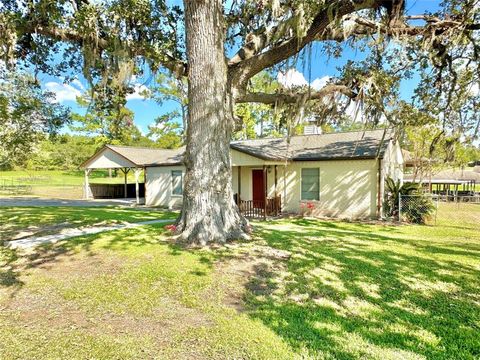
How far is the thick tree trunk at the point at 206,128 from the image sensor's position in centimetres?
691

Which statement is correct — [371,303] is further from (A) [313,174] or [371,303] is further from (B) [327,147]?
(B) [327,147]

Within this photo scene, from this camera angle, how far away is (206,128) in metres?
6.97

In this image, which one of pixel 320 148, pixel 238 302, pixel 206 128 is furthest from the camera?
pixel 320 148

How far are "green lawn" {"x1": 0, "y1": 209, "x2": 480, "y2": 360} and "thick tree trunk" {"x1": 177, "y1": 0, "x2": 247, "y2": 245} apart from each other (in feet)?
2.59

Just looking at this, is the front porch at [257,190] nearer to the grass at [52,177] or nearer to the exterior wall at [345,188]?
the exterior wall at [345,188]

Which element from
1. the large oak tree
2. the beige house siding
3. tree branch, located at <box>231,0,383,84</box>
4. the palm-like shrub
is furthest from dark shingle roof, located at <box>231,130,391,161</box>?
tree branch, located at <box>231,0,383,84</box>

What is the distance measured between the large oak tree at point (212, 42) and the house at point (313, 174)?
180 inches

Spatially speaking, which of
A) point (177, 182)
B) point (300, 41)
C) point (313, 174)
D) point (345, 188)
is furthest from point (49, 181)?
point (300, 41)

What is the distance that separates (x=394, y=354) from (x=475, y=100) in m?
11.0

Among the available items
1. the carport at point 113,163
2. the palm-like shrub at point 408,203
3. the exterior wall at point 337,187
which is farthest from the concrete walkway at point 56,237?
the carport at point 113,163

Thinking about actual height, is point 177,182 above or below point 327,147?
below

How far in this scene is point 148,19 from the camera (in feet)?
26.2

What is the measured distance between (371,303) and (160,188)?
16061 millimetres

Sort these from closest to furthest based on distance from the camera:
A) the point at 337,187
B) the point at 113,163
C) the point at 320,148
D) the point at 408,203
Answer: the point at 408,203 → the point at 337,187 → the point at 320,148 → the point at 113,163
